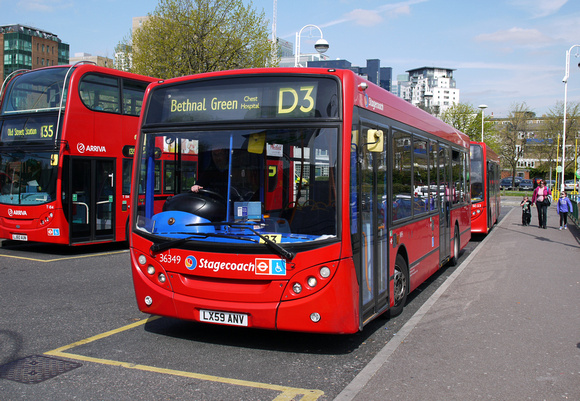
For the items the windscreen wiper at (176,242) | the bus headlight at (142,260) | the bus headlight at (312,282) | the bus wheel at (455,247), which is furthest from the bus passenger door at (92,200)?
the bus headlight at (312,282)

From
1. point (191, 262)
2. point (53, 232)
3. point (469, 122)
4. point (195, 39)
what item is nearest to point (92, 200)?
point (53, 232)

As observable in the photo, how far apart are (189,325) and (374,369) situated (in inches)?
100.0

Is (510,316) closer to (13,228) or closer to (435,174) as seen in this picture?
(435,174)

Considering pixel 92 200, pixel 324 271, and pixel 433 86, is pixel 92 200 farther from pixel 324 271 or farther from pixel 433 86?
pixel 433 86

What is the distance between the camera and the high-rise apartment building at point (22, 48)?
103 metres

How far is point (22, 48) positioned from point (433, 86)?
372ft

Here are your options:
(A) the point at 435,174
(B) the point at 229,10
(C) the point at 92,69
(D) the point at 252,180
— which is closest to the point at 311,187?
(D) the point at 252,180

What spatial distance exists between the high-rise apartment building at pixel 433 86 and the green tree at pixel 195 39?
14130 cm

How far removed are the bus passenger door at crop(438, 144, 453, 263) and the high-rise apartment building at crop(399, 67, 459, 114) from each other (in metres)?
157

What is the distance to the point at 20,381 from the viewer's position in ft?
15.6

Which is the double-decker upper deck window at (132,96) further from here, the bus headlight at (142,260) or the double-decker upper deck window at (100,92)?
the bus headlight at (142,260)

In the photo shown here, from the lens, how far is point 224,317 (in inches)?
215

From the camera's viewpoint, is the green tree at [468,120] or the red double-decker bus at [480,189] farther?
the green tree at [468,120]

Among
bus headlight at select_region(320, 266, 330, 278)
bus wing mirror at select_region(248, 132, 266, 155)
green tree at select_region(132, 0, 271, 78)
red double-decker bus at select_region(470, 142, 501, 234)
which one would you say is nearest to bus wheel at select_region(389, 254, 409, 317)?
bus headlight at select_region(320, 266, 330, 278)
